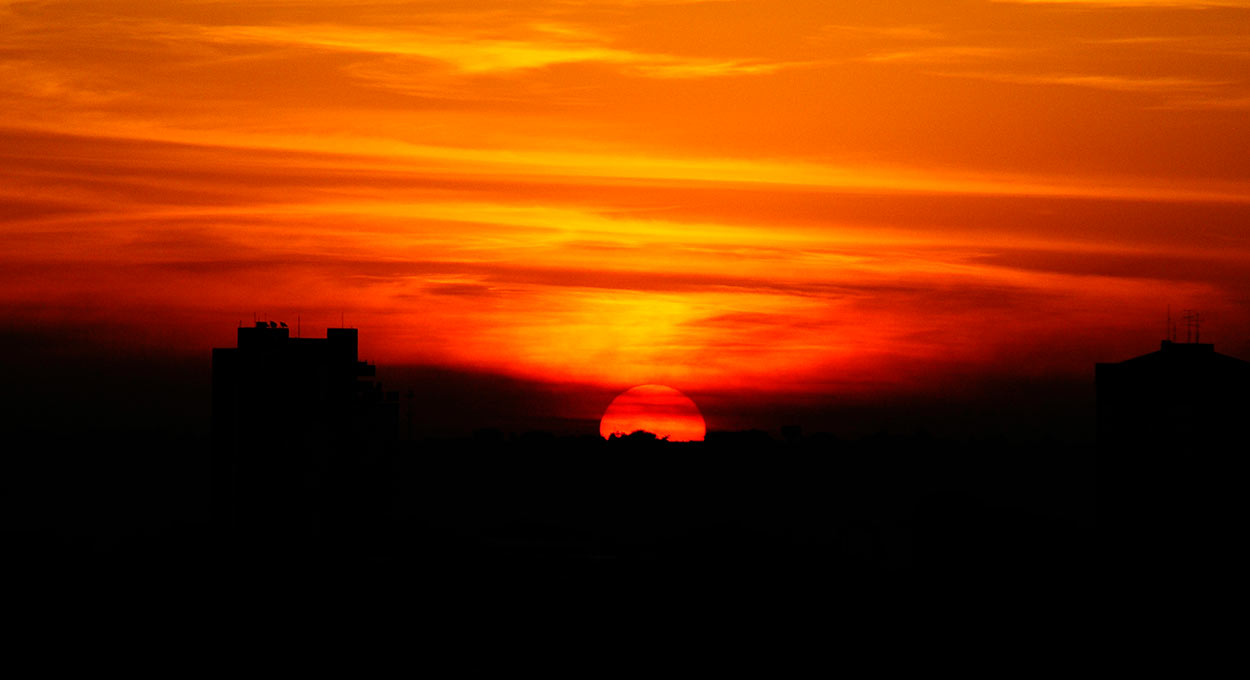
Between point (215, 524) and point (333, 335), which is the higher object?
point (333, 335)

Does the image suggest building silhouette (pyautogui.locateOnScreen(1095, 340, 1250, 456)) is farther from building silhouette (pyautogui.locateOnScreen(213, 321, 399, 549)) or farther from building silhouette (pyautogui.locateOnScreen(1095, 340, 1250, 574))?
building silhouette (pyautogui.locateOnScreen(213, 321, 399, 549))

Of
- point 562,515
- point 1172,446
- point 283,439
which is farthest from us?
point 562,515

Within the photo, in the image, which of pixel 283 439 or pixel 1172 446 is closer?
pixel 283 439

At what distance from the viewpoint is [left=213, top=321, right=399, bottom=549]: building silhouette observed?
83.6 metres

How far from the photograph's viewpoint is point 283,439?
85438mm

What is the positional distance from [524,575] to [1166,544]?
103 feet

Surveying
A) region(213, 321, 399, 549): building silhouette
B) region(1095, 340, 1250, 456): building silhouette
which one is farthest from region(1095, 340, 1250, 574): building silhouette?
region(213, 321, 399, 549): building silhouette

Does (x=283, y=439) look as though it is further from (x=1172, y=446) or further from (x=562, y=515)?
(x=562, y=515)

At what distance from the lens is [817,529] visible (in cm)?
13750

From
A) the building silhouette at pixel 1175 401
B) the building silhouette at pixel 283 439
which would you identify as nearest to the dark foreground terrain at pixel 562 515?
the building silhouette at pixel 283 439

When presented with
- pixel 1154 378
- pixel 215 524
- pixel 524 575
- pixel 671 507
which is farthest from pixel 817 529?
pixel 215 524

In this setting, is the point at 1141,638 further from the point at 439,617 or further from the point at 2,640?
the point at 2,640

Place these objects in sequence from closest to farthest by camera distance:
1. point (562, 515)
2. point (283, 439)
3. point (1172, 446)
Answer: point (283, 439)
point (1172, 446)
point (562, 515)

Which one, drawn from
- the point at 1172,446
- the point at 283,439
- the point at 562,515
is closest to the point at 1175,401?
the point at 1172,446
